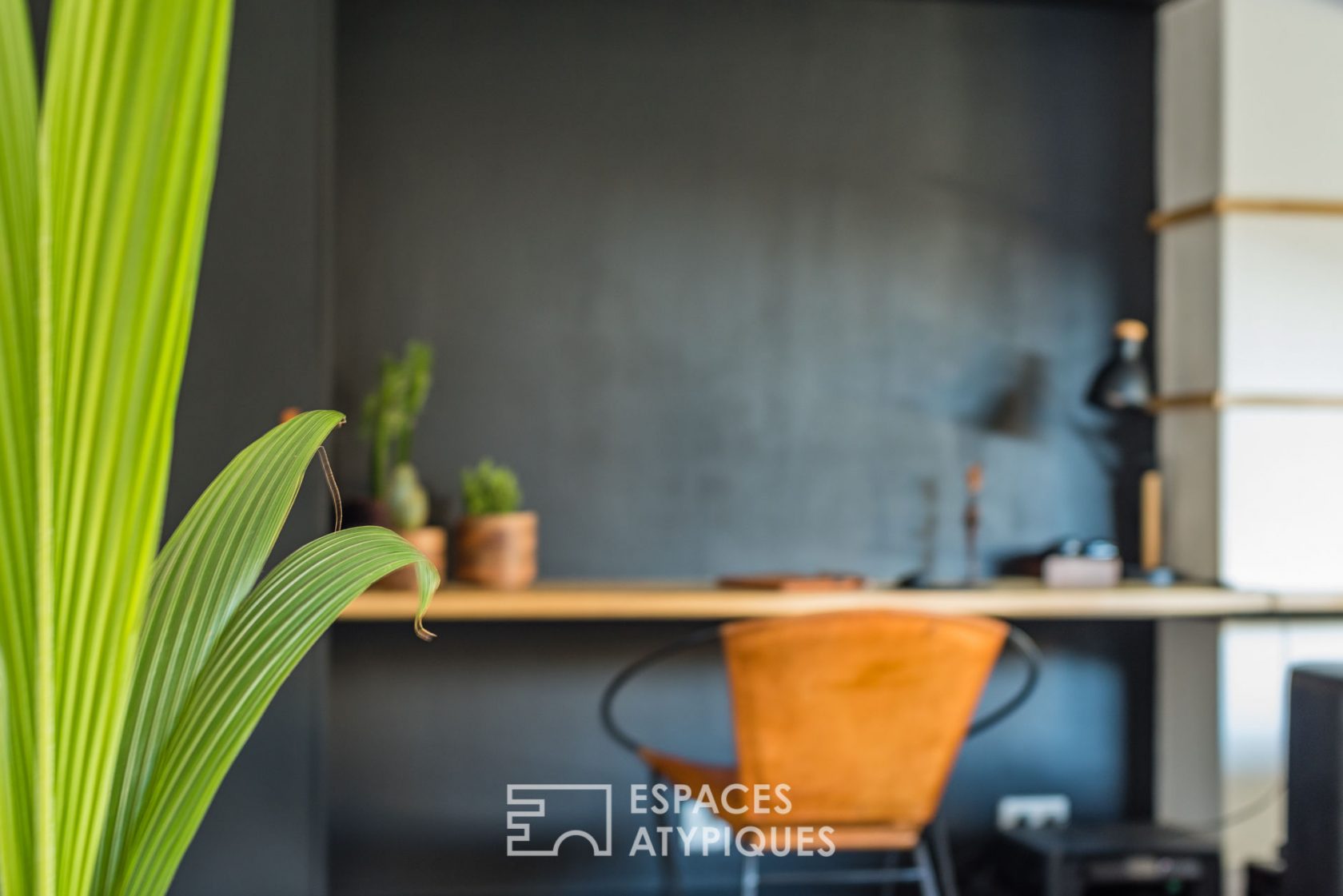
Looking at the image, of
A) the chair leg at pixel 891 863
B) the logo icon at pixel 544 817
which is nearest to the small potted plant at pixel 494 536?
the logo icon at pixel 544 817

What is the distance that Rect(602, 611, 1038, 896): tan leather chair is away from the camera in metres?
2.05

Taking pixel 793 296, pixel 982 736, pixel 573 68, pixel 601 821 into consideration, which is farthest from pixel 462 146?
pixel 982 736

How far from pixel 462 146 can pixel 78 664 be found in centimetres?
Result: 263

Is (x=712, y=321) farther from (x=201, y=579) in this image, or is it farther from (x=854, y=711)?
(x=201, y=579)

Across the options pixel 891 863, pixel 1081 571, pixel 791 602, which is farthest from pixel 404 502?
pixel 1081 571

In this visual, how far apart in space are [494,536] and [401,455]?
0.36m

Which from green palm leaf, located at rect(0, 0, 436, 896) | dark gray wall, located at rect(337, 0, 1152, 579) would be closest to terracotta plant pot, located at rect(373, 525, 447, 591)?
dark gray wall, located at rect(337, 0, 1152, 579)

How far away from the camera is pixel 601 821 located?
10.1 feet

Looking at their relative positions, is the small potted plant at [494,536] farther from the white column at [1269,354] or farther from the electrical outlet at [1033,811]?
the white column at [1269,354]

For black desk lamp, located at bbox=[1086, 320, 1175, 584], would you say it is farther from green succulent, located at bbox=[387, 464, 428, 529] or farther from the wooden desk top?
green succulent, located at bbox=[387, 464, 428, 529]

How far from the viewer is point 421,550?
258 cm

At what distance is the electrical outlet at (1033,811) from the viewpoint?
318 centimetres

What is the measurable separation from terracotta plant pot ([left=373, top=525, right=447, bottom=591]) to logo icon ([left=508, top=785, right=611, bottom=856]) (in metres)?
0.66

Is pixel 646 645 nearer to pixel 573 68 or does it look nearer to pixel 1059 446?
pixel 1059 446
